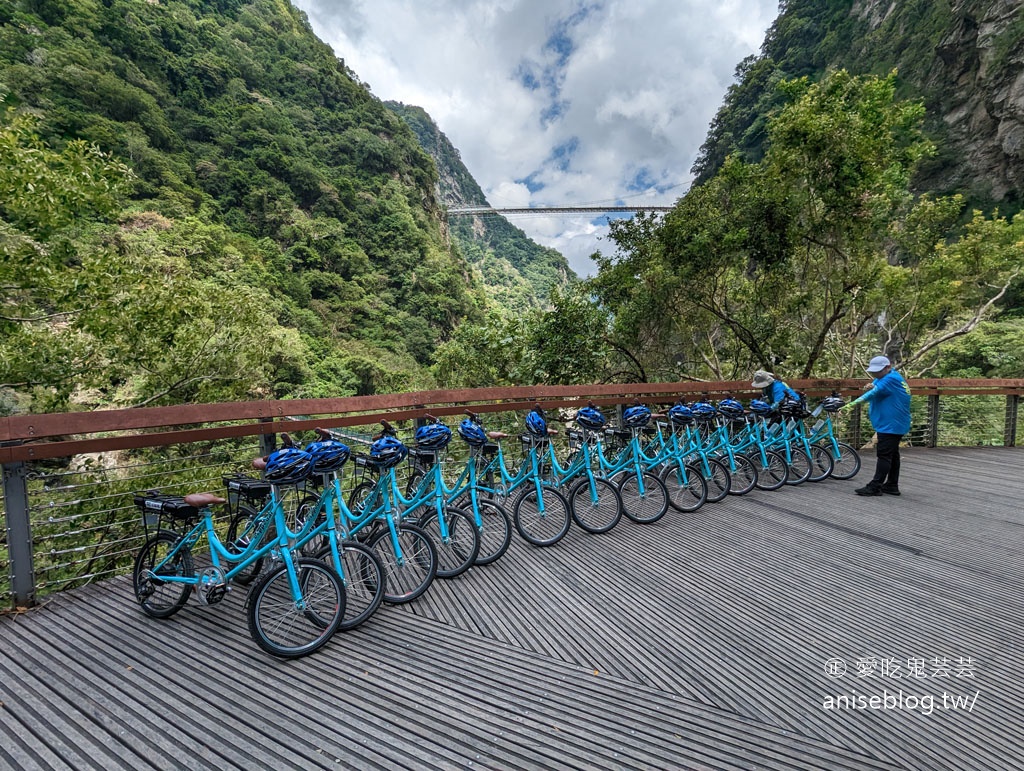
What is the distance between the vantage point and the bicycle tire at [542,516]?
3.61 metres

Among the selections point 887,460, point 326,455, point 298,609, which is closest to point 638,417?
point 326,455

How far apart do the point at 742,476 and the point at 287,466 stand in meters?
4.70

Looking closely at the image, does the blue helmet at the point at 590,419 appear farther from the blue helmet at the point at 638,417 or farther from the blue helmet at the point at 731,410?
the blue helmet at the point at 731,410

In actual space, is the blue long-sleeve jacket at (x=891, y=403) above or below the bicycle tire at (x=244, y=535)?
above

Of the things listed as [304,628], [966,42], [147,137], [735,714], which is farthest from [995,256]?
[147,137]

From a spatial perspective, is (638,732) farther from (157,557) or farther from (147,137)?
(147,137)

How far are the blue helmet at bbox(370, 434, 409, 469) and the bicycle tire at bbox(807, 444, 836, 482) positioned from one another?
201 inches

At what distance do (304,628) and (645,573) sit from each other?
7.00 ft

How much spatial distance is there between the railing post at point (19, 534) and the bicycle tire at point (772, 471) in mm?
6025

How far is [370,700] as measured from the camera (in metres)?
1.96

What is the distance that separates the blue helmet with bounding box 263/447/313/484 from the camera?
2307 millimetres

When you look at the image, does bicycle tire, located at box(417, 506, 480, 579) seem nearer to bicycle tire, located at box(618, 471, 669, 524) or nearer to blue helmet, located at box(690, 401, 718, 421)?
bicycle tire, located at box(618, 471, 669, 524)

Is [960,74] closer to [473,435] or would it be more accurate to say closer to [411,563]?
[473,435]

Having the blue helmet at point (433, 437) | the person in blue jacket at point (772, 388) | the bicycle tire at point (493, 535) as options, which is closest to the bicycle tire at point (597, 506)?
the bicycle tire at point (493, 535)
